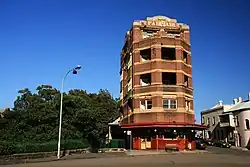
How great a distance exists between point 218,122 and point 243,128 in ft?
37.5

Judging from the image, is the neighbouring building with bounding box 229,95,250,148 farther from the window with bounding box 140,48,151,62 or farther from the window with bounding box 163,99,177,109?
the window with bounding box 140,48,151,62

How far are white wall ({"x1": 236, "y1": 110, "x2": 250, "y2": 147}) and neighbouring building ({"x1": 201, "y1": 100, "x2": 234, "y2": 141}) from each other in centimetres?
263

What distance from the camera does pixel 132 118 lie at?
4688 cm

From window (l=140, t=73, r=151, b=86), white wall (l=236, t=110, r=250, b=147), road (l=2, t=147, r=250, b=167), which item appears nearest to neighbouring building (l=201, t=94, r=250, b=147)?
white wall (l=236, t=110, r=250, b=147)

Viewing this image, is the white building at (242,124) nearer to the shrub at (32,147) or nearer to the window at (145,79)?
the window at (145,79)

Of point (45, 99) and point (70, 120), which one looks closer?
point (70, 120)

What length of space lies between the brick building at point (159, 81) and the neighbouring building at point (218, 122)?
795 inches

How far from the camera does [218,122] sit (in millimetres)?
70188

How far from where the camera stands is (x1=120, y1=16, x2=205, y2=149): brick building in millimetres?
44000

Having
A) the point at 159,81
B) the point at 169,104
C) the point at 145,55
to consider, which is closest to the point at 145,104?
the point at 169,104

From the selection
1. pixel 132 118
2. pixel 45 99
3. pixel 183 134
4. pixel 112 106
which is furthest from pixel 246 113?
pixel 45 99

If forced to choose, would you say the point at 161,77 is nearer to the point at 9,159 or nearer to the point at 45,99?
the point at 45,99

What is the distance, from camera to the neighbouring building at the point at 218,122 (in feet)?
211

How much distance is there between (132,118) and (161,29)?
1472 centimetres
